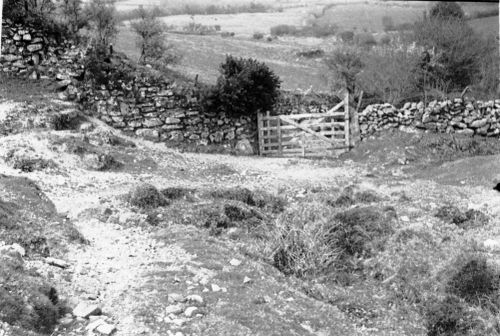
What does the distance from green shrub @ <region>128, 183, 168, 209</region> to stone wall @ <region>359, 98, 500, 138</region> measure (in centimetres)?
1396

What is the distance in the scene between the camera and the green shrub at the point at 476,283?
32.2 ft

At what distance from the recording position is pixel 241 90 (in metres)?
23.8

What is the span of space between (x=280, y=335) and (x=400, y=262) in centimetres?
433

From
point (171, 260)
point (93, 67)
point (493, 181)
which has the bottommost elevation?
point (493, 181)

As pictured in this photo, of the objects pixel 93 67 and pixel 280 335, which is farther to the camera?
pixel 93 67

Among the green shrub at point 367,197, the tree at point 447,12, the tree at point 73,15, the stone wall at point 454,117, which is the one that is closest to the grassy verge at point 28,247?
the green shrub at point 367,197

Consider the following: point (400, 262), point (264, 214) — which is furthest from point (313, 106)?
point (400, 262)

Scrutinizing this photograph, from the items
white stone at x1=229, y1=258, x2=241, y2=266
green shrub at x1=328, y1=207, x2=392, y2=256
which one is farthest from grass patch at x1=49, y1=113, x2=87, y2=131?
white stone at x1=229, y1=258, x2=241, y2=266

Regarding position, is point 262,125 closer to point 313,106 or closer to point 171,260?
point 313,106

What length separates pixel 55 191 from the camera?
14391mm

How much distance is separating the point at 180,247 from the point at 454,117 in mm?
17149

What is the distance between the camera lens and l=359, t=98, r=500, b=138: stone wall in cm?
2439

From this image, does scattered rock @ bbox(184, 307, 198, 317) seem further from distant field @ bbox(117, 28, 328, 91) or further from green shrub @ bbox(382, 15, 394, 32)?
green shrub @ bbox(382, 15, 394, 32)

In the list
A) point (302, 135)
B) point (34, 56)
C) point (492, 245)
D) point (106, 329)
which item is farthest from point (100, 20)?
point (106, 329)
